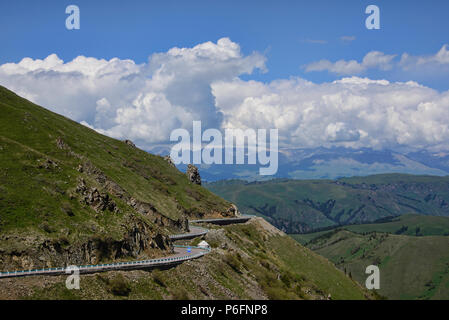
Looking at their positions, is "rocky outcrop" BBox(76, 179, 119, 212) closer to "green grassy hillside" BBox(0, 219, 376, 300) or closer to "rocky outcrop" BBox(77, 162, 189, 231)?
"green grassy hillside" BBox(0, 219, 376, 300)

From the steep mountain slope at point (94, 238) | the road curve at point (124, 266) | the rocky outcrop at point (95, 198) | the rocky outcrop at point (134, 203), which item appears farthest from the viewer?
the rocky outcrop at point (134, 203)

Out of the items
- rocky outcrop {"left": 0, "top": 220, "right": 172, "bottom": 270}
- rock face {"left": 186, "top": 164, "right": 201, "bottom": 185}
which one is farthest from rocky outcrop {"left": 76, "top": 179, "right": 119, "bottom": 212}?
rock face {"left": 186, "top": 164, "right": 201, "bottom": 185}

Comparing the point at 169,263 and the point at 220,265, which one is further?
the point at 220,265

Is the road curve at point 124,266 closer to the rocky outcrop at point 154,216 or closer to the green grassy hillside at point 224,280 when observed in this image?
the green grassy hillside at point 224,280

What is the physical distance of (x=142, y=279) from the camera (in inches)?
1972

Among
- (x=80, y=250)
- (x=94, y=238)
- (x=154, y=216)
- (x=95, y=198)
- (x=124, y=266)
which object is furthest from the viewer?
(x=154, y=216)

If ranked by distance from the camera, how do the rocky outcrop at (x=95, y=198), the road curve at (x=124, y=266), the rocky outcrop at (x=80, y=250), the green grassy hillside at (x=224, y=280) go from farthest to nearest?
the rocky outcrop at (x=95, y=198)
the rocky outcrop at (x=80, y=250)
the green grassy hillside at (x=224, y=280)
the road curve at (x=124, y=266)

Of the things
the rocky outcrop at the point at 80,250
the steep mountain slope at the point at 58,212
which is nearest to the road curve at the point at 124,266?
the rocky outcrop at the point at 80,250

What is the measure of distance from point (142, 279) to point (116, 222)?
14538 mm

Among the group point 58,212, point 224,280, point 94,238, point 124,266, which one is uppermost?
point 58,212

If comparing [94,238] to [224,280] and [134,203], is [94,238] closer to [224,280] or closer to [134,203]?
[224,280]

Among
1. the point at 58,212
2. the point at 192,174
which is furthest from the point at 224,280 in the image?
the point at 192,174
